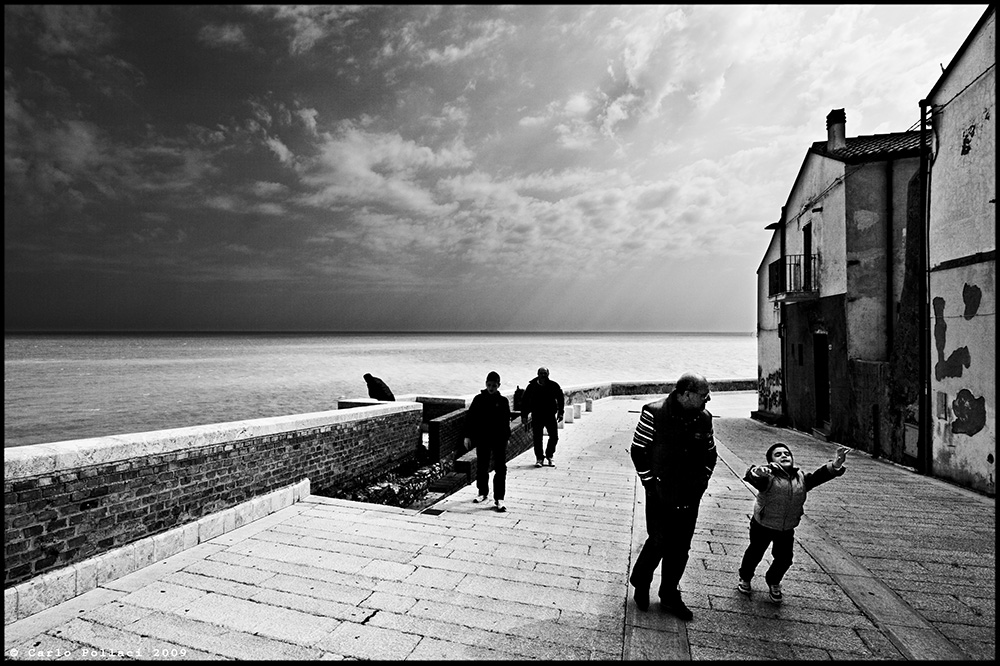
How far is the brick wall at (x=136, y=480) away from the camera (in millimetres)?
4355

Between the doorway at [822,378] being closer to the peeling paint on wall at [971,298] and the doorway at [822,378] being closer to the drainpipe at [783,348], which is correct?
the drainpipe at [783,348]

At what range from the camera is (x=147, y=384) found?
37.1m

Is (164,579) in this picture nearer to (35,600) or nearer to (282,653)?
(35,600)

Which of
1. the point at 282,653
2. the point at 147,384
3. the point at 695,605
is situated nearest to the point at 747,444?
the point at 695,605

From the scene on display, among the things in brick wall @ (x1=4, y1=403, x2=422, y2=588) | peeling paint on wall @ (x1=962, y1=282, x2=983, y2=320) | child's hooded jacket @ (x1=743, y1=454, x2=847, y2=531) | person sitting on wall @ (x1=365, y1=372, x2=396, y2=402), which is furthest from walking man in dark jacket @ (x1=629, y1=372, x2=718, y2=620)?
person sitting on wall @ (x1=365, y1=372, x2=396, y2=402)

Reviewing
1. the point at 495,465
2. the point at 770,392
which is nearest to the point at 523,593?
the point at 495,465

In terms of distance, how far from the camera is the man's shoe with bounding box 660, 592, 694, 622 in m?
4.23

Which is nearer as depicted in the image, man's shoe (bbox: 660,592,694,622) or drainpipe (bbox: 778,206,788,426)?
man's shoe (bbox: 660,592,694,622)

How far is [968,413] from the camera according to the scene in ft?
25.9

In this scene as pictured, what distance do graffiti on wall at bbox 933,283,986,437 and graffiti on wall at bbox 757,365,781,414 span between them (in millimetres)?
8223

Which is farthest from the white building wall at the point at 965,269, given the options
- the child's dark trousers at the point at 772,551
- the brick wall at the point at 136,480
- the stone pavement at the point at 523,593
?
the brick wall at the point at 136,480

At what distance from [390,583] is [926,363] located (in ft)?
29.0

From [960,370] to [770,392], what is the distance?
373 inches

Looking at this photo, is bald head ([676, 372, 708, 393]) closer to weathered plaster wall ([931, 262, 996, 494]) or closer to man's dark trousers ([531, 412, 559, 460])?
weathered plaster wall ([931, 262, 996, 494])
